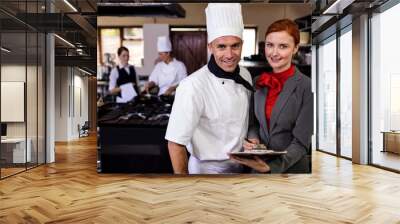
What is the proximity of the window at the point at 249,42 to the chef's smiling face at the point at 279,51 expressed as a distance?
0.18m

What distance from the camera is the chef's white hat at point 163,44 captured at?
6.17 m

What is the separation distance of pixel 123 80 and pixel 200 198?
206 cm

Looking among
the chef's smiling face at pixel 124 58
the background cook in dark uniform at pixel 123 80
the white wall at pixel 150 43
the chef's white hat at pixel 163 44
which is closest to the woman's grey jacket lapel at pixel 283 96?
the chef's white hat at pixel 163 44

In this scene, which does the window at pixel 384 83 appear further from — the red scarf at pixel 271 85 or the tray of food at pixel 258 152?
the tray of food at pixel 258 152

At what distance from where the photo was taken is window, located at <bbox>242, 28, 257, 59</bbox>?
612cm

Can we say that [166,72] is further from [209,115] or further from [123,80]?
[209,115]

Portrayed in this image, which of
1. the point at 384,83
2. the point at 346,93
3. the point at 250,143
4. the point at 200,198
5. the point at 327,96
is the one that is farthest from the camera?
the point at 327,96

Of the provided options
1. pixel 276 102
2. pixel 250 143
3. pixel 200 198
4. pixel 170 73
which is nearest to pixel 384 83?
pixel 276 102

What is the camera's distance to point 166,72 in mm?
6086

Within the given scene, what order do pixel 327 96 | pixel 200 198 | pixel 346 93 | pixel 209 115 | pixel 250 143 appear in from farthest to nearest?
pixel 327 96 → pixel 346 93 → pixel 250 143 → pixel 209 115 → pixel 200 198

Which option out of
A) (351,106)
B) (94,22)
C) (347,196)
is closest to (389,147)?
(351,106)

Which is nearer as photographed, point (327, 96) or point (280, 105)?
point (280, 105)

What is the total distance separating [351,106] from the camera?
8914 mm

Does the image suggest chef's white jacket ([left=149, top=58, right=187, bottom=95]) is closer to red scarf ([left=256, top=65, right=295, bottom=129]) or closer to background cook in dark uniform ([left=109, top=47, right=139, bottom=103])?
background cook in dark uniform ([left=109, top=47, right=139, bottom=103])
